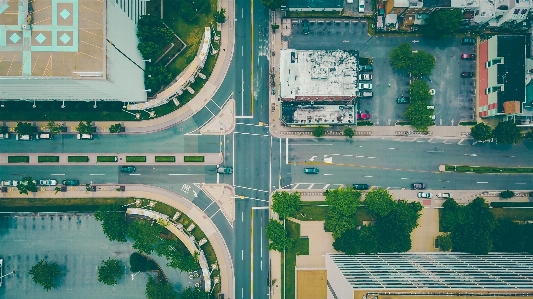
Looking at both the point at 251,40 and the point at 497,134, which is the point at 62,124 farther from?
the point at 497,134

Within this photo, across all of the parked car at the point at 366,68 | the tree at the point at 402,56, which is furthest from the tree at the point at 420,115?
the parked car at the point at 366,68

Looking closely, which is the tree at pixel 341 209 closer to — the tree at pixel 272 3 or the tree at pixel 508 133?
the tree at pixel 508 133

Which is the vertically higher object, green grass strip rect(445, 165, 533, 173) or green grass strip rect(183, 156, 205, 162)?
green grass strip rect(183, 156, 205, 162)

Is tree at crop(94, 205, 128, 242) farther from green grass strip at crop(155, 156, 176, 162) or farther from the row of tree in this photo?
the row of tree

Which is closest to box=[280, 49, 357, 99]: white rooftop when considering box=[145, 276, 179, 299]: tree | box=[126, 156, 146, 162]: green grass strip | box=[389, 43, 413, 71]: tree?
box=[389, 43, 413, 71]: tree

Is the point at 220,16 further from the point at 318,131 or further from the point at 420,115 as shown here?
the point at 420,115

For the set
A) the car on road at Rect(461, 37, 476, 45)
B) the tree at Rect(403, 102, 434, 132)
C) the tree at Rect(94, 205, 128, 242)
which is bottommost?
the tree at Rect(94, 205, 128, 242)
